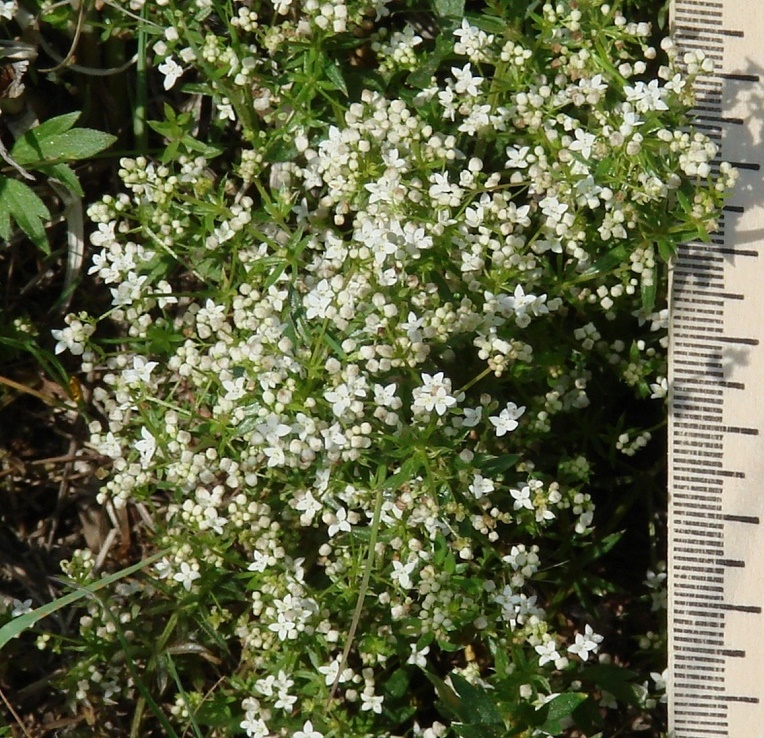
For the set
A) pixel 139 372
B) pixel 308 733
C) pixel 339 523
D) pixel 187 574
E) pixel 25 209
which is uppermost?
pixel 25 209

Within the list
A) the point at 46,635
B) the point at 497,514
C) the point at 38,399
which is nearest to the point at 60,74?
the point at 38,399

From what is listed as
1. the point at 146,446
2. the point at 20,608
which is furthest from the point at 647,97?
the point at 20,608

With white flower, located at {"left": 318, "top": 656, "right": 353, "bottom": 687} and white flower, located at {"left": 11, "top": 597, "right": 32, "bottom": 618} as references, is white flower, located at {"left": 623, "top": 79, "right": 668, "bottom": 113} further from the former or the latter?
white flower, located at {"left": 11, "top": 597, "right": 32, "bottom": 618}

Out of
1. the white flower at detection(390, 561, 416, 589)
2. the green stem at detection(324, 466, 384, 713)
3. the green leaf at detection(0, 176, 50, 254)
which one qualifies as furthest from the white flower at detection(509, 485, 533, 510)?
the green leaf at detection(0, 176, 50, 254)

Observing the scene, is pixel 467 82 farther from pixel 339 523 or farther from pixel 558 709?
pixel 558 709

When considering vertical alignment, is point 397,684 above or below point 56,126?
below

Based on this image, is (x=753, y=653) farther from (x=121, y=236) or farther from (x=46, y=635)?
(x=121, y=236)

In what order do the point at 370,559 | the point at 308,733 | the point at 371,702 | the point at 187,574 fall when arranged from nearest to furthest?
the point at 370,559, the point at 308,733, the point at 187,574, the point at 371,702

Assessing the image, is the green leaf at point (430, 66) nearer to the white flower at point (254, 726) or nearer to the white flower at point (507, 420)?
the white flower at point (507, 420)
